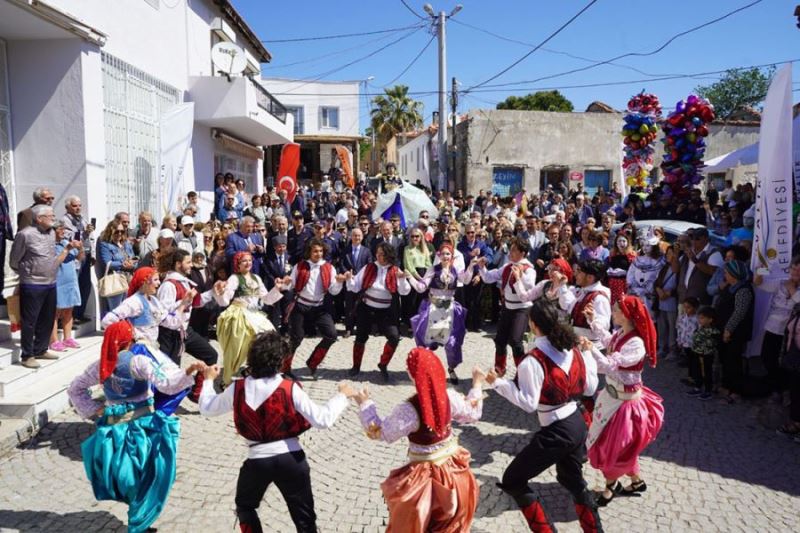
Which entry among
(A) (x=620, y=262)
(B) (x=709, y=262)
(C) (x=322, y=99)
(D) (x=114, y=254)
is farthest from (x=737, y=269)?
(C) (x=322, y=99)

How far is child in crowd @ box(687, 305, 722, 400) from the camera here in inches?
264

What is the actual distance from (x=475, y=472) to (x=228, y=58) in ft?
37.2

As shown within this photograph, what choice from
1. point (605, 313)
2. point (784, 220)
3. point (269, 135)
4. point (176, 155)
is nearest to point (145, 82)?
point (176, 155)

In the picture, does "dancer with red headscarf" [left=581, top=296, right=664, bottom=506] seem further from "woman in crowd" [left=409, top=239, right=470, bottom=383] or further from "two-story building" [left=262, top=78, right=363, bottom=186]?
"two-story building" [left=262, top=78, right=363, bottom=186]

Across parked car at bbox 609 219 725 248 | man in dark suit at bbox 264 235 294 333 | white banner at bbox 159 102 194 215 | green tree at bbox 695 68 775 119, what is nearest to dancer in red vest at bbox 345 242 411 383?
man in dark suit at bbox 264 235 294 333

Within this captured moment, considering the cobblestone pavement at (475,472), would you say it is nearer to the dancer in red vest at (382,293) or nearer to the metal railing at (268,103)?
the dancer in red vest at (382,293)

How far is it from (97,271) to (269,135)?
9726 mm

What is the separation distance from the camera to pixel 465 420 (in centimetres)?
360

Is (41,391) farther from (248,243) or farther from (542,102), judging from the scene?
(542,102)

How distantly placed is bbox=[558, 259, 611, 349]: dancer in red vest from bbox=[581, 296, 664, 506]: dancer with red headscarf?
2.75 feet

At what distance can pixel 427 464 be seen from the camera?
10.9 ft

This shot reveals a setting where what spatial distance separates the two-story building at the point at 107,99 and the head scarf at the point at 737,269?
27.0 ft

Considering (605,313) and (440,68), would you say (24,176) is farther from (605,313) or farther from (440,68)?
(440,68)

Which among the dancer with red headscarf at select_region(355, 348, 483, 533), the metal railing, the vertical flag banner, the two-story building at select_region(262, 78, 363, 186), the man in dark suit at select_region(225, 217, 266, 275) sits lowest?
the dancer with red headscarf at select_region(355, 348, 483, 533)
